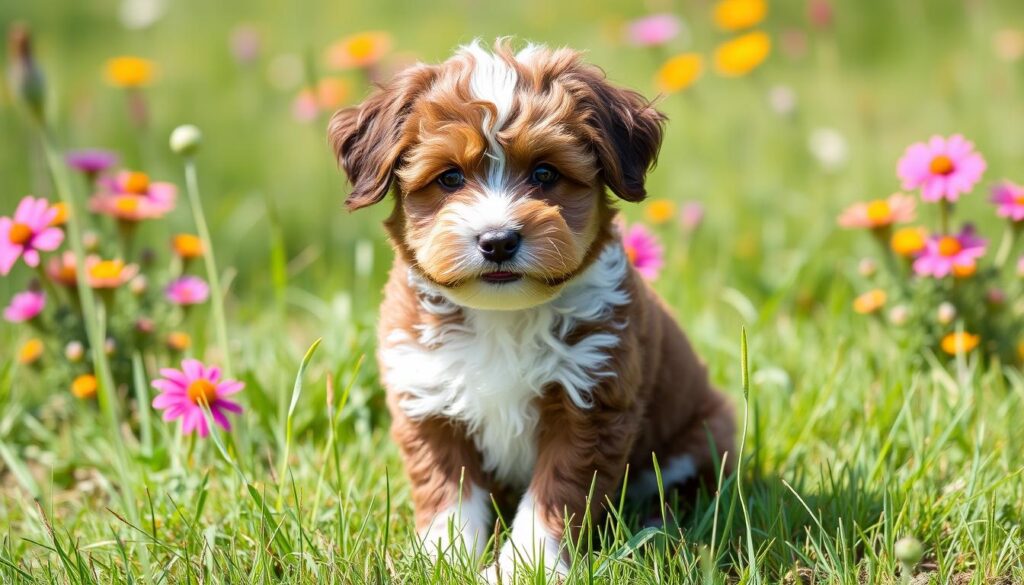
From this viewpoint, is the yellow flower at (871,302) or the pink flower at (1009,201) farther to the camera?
the yellow flower at (871,302)

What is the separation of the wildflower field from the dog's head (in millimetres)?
500

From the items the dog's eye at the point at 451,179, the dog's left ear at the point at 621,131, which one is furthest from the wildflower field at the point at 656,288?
the dog's eye at the point at 451,179

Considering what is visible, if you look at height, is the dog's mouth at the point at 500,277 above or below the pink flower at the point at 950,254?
above

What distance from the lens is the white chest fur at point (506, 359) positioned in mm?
3928

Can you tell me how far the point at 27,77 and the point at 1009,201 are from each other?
14.2 ft

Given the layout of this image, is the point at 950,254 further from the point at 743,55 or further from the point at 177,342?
the point at 177,342

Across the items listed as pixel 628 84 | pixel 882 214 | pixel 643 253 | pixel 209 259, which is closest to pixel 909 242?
pixel 882 214

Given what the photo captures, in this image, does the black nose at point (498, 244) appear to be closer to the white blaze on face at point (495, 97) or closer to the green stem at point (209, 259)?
the white blaze on face at point (495, 97)

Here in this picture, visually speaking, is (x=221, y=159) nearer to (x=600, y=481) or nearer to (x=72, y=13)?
(x=72, y=13)

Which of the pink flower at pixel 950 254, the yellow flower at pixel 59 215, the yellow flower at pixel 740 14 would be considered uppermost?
the yellow flower at pixel 740 14

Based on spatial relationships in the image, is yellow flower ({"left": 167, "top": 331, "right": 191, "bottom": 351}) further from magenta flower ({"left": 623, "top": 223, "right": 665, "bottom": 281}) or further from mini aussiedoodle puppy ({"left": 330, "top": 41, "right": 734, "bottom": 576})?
magenta flower ({"left": 623, "top": 223, "right": 665, "bottom": 281})

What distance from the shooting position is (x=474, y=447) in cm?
418

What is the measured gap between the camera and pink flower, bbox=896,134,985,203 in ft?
16.7

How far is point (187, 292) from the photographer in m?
5.32
